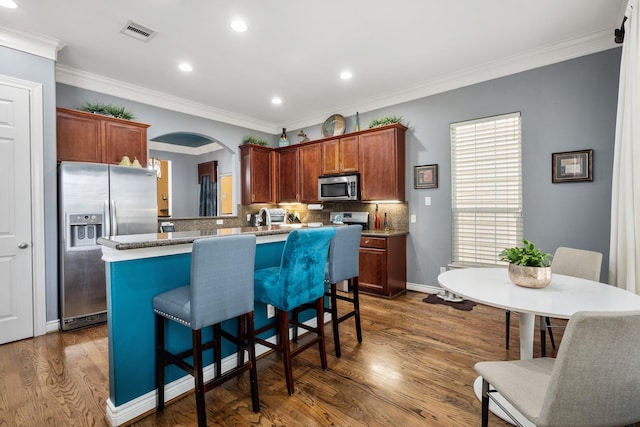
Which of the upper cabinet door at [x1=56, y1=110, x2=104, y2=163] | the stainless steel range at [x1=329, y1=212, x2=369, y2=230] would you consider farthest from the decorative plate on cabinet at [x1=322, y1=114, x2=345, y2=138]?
the upper cabinet door at [x1=56, y1=110, x2=104, y2=163]

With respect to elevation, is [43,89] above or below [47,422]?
above

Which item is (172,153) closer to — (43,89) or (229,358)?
(43,89)

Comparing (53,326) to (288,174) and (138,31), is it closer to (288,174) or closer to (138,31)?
(138,31)

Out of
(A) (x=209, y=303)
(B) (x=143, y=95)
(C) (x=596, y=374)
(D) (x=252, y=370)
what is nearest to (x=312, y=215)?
(B) (x=143, y=95)

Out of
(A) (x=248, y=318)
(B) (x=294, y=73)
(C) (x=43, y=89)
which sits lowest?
(A) (x=248, y=318)

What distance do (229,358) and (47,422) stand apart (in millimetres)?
1052

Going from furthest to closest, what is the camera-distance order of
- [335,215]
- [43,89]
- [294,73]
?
[335,215], [294,73], [43,89]

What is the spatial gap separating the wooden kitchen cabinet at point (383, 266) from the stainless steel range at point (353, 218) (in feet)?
1.94

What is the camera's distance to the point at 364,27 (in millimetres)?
2826

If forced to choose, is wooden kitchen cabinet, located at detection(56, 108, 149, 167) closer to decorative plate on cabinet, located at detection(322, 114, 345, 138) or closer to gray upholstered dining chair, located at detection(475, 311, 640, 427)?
decorative plate on cabinet, located at detection(322, 114, 345, 138)

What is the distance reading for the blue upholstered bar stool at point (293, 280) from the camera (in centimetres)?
198

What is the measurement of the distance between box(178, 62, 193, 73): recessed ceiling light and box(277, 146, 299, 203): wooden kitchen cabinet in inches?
87.2

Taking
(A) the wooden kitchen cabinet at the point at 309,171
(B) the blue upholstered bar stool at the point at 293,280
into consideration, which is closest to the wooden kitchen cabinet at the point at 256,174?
(A) the wooden kitchen cabinet at the point at 309,171

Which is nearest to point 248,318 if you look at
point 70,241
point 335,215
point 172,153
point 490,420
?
point 490,420
